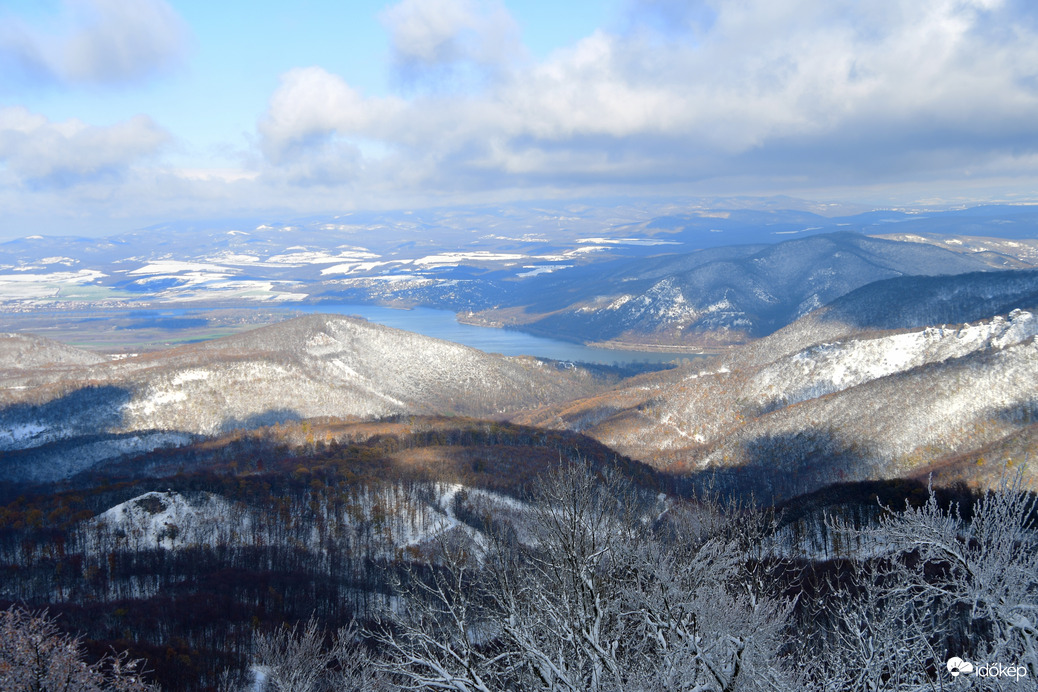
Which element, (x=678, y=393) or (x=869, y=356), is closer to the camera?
(x=869, y=356)

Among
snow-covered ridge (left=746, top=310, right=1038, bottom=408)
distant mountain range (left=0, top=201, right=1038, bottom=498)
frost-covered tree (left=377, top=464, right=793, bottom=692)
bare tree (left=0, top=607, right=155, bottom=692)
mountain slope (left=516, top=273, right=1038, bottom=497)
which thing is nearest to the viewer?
frost-covered tree (left=377, top=464, right=793, bottom=692)

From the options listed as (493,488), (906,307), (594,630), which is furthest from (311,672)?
(906,307)

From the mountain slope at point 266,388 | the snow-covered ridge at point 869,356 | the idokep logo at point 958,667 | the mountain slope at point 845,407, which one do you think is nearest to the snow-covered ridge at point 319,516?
the mountain slope at point 845,407

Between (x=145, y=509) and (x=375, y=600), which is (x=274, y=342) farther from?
(x=375, y=600)

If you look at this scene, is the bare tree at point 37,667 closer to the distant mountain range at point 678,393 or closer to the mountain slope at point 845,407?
the mountain slope at point 845,407

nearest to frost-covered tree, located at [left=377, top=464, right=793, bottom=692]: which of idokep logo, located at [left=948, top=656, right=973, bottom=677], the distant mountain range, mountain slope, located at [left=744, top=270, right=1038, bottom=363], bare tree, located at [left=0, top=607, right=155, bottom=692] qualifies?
idokep logo, located at [left=948, top=656, right=973, bottom=677]

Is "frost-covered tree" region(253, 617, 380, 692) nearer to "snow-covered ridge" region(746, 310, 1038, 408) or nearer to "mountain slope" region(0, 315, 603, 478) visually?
"mountain slope" region(0, 315, 603, 478)

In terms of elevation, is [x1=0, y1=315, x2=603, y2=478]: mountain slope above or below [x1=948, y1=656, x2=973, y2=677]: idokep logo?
below

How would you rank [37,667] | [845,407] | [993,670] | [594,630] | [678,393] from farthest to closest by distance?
[678,393]
[845,407]
[37,667]
[993,670]
[594,630]

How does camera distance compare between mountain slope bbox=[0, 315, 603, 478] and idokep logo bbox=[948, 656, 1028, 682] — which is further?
mountain slope bbox=[0, 315, 603, 478]

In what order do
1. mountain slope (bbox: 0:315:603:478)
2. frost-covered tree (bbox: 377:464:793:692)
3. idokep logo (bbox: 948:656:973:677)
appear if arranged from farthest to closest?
mountain slope (bbox: 0:315:603:478) → idokep logo (bbox: 948:656:973:677) → frost-covered tree (bbox: 377:464:793:692)

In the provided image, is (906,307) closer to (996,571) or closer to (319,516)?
(319,516)

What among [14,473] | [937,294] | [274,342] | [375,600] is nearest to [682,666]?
[375,600]
